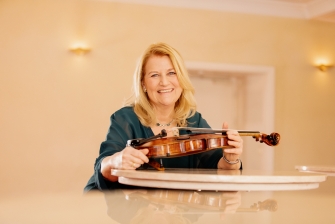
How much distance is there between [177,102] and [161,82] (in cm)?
18

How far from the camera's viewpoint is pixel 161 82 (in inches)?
92.9

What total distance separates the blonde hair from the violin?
0.39 meters

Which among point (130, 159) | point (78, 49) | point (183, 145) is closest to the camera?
point (130, 159)

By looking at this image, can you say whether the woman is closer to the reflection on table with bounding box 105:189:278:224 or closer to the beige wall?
the reflection on table with bounding box 105:189:278:224

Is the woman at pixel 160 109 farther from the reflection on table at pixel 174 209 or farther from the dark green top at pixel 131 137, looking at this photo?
the reflection on table at pixel 174 209

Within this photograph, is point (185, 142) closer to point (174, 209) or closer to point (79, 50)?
point (174, 209)

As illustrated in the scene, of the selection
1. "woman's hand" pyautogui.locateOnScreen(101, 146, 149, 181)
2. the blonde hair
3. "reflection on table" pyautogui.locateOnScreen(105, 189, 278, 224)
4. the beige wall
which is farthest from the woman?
the beige wall

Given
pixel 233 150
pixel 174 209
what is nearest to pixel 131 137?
pixel 233 150

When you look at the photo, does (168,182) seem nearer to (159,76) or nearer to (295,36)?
(159,76)

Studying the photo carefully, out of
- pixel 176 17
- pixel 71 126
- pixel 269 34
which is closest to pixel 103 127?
pixel 71 126

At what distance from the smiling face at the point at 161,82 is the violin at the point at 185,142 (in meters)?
0.45

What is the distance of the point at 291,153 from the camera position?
271 inches

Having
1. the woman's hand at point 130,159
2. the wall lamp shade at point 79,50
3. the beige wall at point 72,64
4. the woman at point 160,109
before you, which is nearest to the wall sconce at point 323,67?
the beige wall at point 72,64

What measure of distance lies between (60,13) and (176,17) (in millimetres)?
Result: 1438
